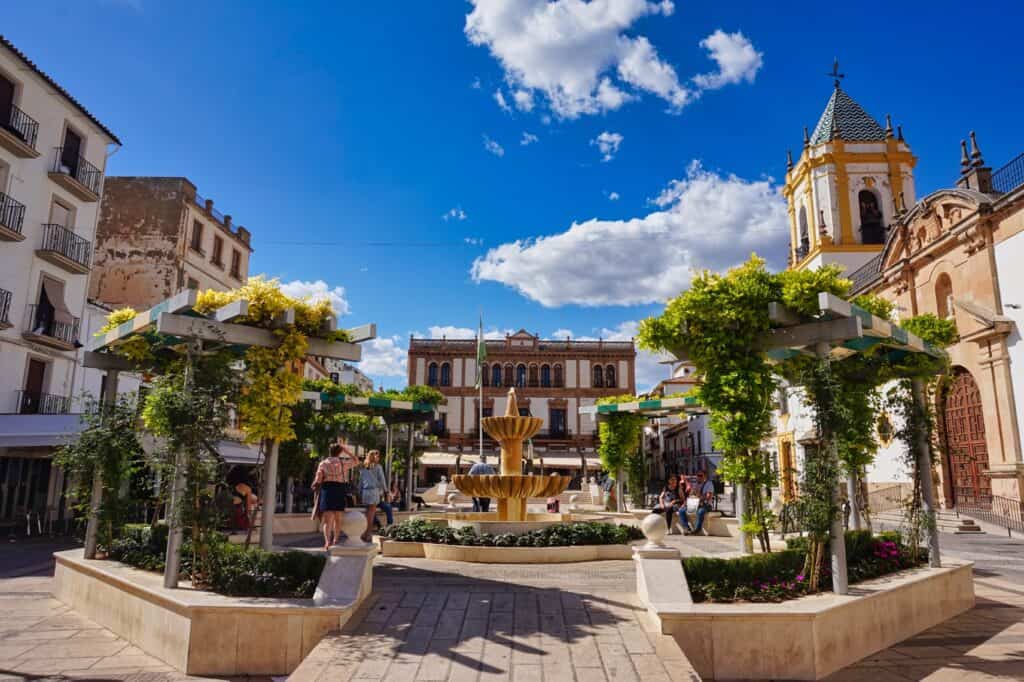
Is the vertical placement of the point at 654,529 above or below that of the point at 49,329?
below

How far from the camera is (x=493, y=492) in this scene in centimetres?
1168

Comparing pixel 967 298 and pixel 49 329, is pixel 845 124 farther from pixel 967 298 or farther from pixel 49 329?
pixel 49 329

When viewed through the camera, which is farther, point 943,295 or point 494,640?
point 943,295

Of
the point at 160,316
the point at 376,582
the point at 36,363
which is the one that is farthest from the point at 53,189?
the point at 376,582

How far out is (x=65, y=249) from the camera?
19.6 m

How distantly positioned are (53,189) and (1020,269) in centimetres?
2649

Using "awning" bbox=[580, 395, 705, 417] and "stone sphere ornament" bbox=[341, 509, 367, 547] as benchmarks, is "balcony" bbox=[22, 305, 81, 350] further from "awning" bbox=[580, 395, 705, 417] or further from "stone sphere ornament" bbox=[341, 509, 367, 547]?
"stone sphere ornament" bbox=[341, 509, 367, 547]

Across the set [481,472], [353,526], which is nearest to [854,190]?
[481,472]

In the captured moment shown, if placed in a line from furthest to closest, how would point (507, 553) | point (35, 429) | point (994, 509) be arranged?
point (994, 509), point (35, 429), point (507, 553)

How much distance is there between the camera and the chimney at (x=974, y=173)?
62.1ft

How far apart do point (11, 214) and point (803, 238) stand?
29982mm

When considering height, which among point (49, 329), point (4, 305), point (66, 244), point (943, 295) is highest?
point (66, 244)

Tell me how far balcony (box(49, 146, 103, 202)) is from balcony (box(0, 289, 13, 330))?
398cm

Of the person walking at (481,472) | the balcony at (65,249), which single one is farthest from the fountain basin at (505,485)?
the balcony at (65,249)
